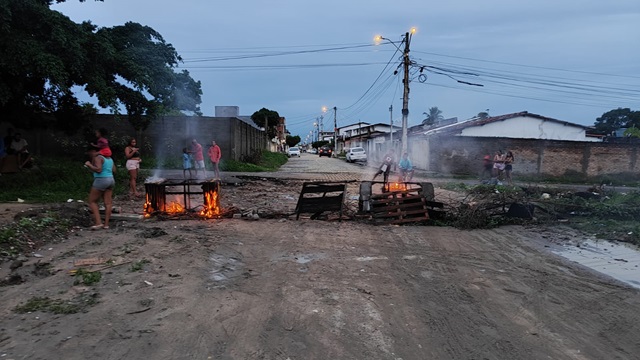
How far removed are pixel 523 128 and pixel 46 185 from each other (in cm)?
2783

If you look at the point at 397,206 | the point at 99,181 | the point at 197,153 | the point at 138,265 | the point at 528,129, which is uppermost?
the point at 528,129

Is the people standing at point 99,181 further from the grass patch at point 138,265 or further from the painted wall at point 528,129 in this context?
the painted wall at point 528,129

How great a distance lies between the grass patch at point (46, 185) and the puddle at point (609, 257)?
10780 millimetres

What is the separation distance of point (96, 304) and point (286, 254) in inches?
108

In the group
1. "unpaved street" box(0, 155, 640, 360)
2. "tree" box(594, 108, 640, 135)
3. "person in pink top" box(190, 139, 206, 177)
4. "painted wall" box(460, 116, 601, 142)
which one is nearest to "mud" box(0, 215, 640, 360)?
"unpaved street" box(0, 155, 640, 360)

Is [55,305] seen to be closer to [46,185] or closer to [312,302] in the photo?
[312,302]

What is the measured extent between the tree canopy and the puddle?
11.0m

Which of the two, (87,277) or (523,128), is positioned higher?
(523,128)

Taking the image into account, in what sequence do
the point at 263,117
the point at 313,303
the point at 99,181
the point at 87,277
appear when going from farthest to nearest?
the point at 263,117
the point at 99,181
the point at 87,277
the point at 313,303

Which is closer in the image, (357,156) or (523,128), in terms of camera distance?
(523,128)

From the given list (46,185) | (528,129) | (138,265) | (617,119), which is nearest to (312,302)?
(138,265)

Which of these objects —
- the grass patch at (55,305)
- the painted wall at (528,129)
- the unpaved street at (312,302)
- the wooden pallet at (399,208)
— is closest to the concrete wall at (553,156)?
the painted wall at (528,129)

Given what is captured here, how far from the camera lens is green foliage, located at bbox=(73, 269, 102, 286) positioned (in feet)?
15.0

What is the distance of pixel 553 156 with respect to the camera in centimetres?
2444
